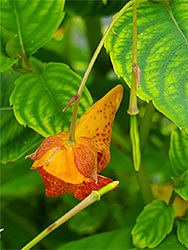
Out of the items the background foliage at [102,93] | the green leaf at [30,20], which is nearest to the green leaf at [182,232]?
the background foliage at [102,93]

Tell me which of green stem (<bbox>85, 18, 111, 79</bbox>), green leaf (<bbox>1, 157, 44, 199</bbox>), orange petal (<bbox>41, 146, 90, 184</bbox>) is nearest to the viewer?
orange petal (<bbox>41, 146, 90, 184</bbox>)

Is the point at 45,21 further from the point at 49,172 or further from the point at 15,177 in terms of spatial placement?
the point at 15,177

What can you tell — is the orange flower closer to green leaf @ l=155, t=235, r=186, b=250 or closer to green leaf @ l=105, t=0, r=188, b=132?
green leaf @ l=105, t=0, r=188, b=132

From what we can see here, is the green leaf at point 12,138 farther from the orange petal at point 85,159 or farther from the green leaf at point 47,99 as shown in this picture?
the orange petal at point 85,159

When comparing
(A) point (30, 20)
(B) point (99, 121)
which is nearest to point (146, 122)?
(B) point (99, 121)

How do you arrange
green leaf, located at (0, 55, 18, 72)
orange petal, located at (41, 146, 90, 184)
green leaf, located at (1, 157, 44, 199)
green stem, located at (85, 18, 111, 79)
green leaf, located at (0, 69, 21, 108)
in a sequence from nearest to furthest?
orange petal, located at (41, 146, 90, 184) → green leaf, located at (0, 55, 18, 72) → green leaf, located at (0, 69, 21, 108) → green leaf, located at (1, 157, 44, 199) → green stem, located at (85, 18, 111, 79)

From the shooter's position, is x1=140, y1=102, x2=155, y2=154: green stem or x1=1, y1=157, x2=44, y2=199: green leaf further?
x1=1, y1=157, x2=44, y2=199: green leaf

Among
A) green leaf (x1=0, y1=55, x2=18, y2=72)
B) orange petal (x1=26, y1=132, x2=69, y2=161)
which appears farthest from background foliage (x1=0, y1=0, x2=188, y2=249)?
orange petal (x1=26, y1=132, x2=69, y2=161)
